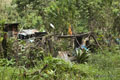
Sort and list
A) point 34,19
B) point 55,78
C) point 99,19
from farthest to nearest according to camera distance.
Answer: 1. point 34,19
2. point 99,19
3. point 55,78

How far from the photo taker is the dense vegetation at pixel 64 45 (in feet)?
14.4

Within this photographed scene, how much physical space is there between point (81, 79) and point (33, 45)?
2696mm

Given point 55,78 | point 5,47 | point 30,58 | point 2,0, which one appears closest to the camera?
point 55,78

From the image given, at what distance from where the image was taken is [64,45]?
9773 mm

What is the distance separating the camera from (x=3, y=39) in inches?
279

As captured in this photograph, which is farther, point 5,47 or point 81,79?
point 5,47

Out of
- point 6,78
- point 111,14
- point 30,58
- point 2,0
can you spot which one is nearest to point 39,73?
point 6,78

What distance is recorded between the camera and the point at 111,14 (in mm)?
12656

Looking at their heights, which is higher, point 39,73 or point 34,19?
point 39,73

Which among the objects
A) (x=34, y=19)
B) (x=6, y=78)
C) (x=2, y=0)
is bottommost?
(x=34, y=19)

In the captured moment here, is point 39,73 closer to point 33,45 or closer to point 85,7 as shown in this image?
point 33,45

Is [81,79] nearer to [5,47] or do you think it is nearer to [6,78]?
[6,78]

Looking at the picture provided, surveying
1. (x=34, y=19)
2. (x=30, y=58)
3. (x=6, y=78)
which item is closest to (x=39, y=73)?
(x=6, y=78)

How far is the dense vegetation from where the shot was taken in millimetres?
4379
